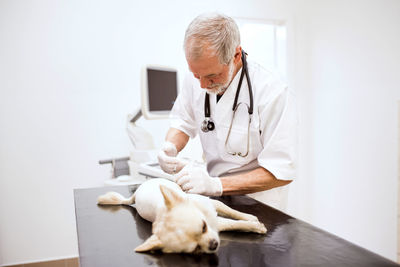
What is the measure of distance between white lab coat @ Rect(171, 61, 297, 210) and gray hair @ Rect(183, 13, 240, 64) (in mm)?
249

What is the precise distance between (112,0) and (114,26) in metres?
0.22

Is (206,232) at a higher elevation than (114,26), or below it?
below

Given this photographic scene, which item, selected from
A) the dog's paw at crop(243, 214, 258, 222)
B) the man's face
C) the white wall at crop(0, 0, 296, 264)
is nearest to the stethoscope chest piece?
the man's face

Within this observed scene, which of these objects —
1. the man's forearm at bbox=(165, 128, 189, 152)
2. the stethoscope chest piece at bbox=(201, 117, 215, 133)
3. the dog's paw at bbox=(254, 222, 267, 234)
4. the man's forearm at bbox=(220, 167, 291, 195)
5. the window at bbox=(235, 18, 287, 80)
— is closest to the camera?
the dog's paw at bbox=(254, 222, 267, 234)

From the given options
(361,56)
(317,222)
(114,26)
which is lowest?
(317,222)

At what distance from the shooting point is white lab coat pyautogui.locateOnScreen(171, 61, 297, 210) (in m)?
1.38

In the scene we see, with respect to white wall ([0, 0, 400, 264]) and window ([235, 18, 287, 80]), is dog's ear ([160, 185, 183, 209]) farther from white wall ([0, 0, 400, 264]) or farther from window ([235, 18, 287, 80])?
window ([235, 18, 287, 80])

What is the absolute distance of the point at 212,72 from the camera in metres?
1.32

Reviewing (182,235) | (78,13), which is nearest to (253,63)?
(182,235)

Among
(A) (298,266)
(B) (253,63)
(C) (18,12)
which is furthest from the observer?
(C) (18,12)

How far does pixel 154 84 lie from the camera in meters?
2.34

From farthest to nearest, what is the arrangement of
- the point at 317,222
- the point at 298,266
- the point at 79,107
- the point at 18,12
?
the point at 317,222 < the point at 79,107 < the point at 18,12 < the point at 298,266

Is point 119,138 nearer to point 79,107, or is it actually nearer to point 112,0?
point 79,107

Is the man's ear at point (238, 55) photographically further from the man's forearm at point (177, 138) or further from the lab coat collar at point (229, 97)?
the man's forearm at point (177, 138)
